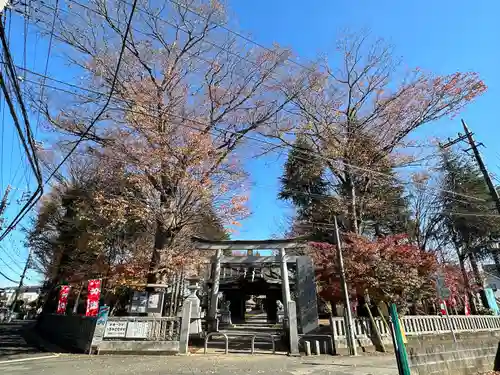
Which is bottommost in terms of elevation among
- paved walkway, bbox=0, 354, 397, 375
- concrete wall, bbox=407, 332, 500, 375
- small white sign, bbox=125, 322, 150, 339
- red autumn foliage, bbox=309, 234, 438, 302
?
paved walkway, bbox=0, 354, 397, 375

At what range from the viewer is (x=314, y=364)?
9.35 m

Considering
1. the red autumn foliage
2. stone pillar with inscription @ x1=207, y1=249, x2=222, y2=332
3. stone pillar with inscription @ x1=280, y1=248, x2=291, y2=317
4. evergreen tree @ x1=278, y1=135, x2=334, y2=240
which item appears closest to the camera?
the red autumn foliage

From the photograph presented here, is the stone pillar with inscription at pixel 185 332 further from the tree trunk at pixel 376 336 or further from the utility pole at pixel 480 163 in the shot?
the utility pole at pixel 480 163

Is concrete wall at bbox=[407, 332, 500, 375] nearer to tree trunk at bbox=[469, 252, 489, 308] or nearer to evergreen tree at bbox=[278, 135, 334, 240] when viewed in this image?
evergreen tree at bbox=[278, 135, 334, 240]

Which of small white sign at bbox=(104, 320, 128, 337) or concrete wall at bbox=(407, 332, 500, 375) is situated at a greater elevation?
small white sign at bbox=(104, 320, 128, 337)

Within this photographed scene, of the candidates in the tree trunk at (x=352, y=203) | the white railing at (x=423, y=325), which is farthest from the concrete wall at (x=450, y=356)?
the tree trunk at (x=352, y=203)

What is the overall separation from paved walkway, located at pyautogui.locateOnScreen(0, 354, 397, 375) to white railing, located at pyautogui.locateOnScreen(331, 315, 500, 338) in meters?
1.40

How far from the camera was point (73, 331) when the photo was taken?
13.5 meters

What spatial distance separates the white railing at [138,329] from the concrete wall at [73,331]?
0.71m

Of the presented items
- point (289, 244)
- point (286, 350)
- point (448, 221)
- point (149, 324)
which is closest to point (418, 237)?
point (448, 221)

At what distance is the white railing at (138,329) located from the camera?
1092 cm

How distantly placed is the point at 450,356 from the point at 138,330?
9.64m

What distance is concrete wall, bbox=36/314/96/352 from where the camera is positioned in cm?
1128

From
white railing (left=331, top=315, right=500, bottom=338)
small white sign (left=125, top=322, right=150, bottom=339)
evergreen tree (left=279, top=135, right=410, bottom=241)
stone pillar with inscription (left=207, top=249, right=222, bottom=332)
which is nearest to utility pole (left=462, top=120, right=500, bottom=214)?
evergreen tree (left=279, top=135, right=410, bottom=241)
